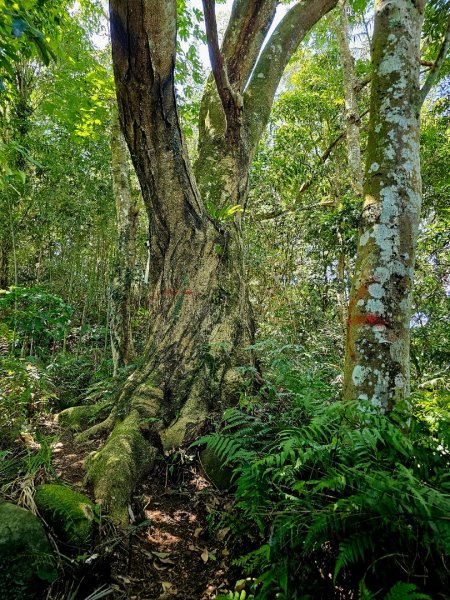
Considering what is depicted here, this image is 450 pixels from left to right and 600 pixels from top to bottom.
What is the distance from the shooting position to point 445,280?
603 centimetres

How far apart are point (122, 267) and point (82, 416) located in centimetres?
290

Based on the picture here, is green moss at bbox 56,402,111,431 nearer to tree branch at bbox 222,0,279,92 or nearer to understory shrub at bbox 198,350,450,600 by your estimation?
understory shrub at bbox 198,350,450,600

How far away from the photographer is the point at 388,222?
2.17 metres

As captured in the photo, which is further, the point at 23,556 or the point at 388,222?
the point at 388,222

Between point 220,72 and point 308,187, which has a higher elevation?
point 308,187

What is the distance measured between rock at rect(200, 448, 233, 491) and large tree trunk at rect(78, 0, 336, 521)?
0.77ft

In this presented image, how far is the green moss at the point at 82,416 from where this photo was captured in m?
3.84

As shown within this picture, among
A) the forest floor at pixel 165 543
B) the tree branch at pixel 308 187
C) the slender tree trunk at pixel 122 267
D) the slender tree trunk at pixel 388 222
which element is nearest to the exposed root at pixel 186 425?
the forest floor at pixel 165 543

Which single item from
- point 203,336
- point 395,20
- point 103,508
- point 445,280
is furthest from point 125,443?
point 445,280

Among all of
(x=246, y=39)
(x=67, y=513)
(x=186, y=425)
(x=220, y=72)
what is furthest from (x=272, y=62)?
(x=67, y=513)

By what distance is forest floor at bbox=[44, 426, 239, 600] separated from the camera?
1.84 metres

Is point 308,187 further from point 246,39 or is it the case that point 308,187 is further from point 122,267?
point 122,267

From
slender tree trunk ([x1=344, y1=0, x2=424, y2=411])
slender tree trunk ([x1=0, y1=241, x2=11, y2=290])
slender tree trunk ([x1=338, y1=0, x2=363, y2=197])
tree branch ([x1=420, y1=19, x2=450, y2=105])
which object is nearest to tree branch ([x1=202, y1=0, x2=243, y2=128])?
slender tree trunk ([x1=344, y1=0, x2=424, y2=411])

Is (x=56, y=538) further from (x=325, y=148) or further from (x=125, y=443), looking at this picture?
(x=325, y=148)
